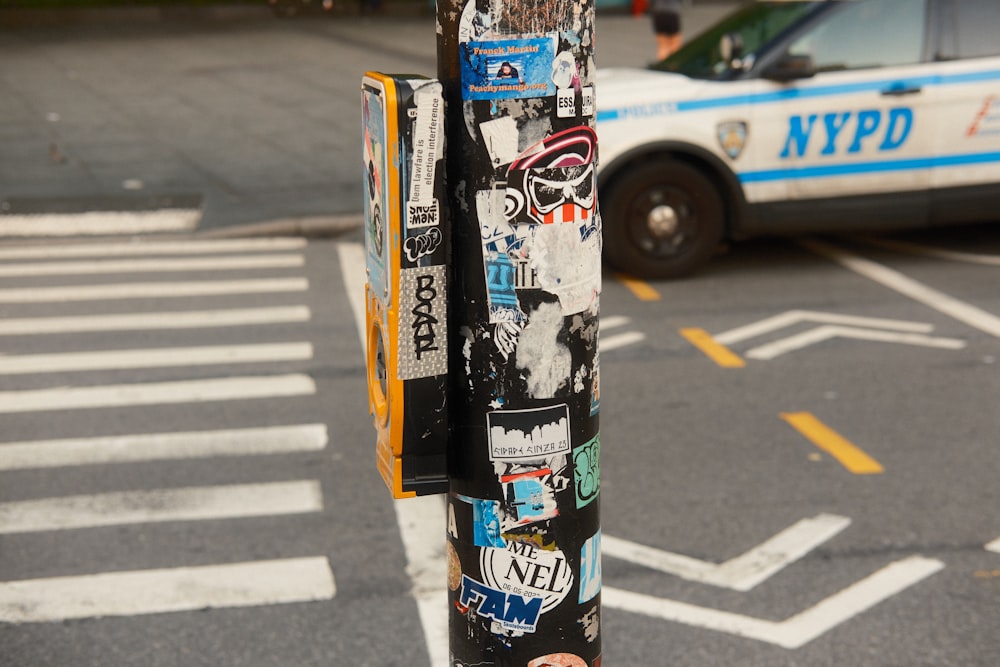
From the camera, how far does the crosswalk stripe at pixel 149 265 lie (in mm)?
9430

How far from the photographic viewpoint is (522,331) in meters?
2.33

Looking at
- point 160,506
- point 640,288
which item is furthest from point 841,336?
point 160,506

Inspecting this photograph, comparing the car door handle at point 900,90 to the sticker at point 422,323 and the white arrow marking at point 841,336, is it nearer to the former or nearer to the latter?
the white arrow marking at point 841,336

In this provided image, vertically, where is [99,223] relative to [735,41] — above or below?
below

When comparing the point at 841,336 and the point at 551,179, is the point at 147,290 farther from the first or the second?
the point at 551,179

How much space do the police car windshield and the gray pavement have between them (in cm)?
315

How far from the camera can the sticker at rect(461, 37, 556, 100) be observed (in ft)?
7.25

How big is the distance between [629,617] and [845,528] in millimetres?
1168

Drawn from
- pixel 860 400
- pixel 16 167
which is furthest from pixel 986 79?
pixel 16 167

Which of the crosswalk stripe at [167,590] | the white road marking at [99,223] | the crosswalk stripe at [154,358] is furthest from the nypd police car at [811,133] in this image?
the crosswalk stripe at [167,590]

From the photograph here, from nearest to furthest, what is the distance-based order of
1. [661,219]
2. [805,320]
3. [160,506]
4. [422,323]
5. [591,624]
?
1. [422,323]
2. [591,624]
3. [160,506]
4. [805,320]
5. [661,219]

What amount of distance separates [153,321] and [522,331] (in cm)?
629

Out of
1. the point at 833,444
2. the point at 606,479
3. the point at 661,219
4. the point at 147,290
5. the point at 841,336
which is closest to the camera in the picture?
the point at 606,479

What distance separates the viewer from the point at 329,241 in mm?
10383
